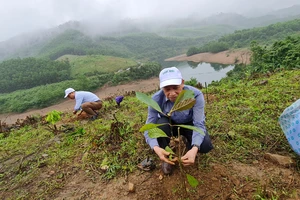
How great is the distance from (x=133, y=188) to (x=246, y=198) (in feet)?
3.31

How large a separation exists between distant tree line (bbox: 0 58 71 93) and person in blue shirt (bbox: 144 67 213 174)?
41050mm

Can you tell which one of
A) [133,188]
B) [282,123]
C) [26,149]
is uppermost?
[282,123]

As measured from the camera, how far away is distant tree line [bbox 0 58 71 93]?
1474 inches

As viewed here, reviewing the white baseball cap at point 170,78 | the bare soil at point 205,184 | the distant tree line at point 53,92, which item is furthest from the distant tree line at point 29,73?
the white baseball cap at point 170,78

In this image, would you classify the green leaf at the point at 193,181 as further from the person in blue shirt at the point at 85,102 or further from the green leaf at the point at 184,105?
the person in blue shirt at the point at 85,102

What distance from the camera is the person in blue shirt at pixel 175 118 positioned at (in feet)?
5.57

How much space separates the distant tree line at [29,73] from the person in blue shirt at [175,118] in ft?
135

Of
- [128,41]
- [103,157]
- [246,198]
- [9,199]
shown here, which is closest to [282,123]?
[246,198]

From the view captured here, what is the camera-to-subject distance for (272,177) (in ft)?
6.07

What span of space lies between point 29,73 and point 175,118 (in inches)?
1782

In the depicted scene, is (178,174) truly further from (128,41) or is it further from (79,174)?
(128,41)

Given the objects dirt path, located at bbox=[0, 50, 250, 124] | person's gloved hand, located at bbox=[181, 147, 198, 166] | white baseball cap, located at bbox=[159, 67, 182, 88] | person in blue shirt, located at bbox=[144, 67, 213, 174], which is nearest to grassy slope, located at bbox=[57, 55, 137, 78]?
dirt path, located at bbox=[0, 50, 250, 124]

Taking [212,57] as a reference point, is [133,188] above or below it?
above

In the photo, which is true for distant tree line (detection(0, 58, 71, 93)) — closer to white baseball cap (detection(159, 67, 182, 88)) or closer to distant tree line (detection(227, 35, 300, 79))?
distant tree line (detection(227, 35, 300, 79))
